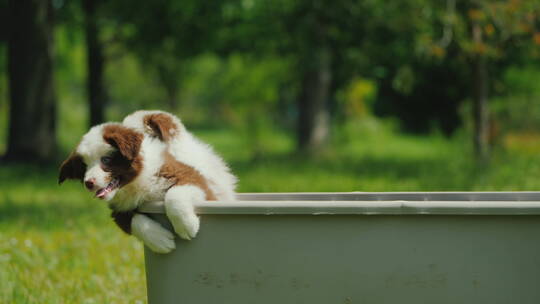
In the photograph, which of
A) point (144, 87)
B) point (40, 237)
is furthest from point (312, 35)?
point (144, 87)

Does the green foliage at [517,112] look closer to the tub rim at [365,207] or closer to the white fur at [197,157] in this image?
the white fur at [197,157]

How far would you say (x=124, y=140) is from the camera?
220 centimetres

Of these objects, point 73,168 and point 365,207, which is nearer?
point 365,207

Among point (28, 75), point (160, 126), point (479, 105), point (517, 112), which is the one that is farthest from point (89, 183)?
point (517, 112)

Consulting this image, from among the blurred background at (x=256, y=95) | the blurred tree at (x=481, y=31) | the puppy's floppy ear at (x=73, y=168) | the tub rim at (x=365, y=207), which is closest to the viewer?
the tub rim at (x=365, y=207)

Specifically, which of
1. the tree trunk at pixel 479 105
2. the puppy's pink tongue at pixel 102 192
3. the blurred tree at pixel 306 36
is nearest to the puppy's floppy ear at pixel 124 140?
the puppy's pink tongue at pixel 102 192

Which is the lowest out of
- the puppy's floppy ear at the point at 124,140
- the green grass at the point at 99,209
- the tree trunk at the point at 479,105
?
the green grass at the point at 99,209

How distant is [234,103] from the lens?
16.5m

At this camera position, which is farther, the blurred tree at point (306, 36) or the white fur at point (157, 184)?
the blurred tree at point (306, 36)

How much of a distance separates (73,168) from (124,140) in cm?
27

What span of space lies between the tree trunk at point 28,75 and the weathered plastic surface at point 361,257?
8044mm

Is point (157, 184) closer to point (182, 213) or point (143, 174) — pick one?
point (143, 174)

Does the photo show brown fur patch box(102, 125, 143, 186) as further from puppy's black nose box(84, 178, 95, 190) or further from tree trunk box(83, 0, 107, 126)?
tree trunk box(83, 0, 107, 126)

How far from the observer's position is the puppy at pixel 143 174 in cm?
215
